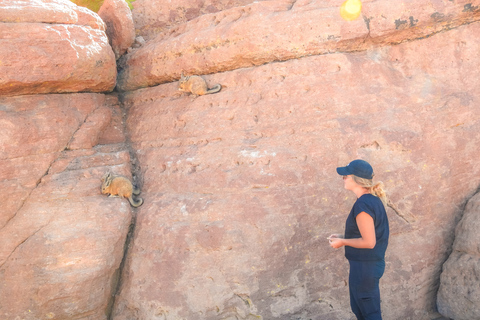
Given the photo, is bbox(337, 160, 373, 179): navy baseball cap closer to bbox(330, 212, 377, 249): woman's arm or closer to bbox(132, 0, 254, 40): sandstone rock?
bbox(330, 212, 377, 249): woman's arm

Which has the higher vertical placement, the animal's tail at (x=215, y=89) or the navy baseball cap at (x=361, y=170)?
the navy baseball cap at (x=361, y=170)

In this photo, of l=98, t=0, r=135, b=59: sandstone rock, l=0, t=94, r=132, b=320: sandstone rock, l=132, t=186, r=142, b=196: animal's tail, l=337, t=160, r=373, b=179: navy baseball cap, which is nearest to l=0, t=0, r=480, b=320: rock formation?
l=0, t=94, r=132, b=320: sandstone rock

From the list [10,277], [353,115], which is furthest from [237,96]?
[10,277]

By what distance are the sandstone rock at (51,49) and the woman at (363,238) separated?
12.8 feet

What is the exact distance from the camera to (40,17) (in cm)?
501

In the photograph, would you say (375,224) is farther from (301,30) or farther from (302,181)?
(301,30)

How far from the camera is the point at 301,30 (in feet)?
→ 16.9

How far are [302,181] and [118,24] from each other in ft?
13.3

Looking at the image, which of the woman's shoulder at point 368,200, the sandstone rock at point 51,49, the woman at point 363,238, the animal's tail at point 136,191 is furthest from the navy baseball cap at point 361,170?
the sandstone rock at point 51,49

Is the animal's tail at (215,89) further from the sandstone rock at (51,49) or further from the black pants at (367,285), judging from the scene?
the black pants at (367,285)

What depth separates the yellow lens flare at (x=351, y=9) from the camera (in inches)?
202

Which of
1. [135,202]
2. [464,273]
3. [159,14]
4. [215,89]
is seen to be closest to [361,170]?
[464,273]

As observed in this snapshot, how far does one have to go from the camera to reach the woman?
3.17 m

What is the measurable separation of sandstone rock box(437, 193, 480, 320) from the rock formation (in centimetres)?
3
